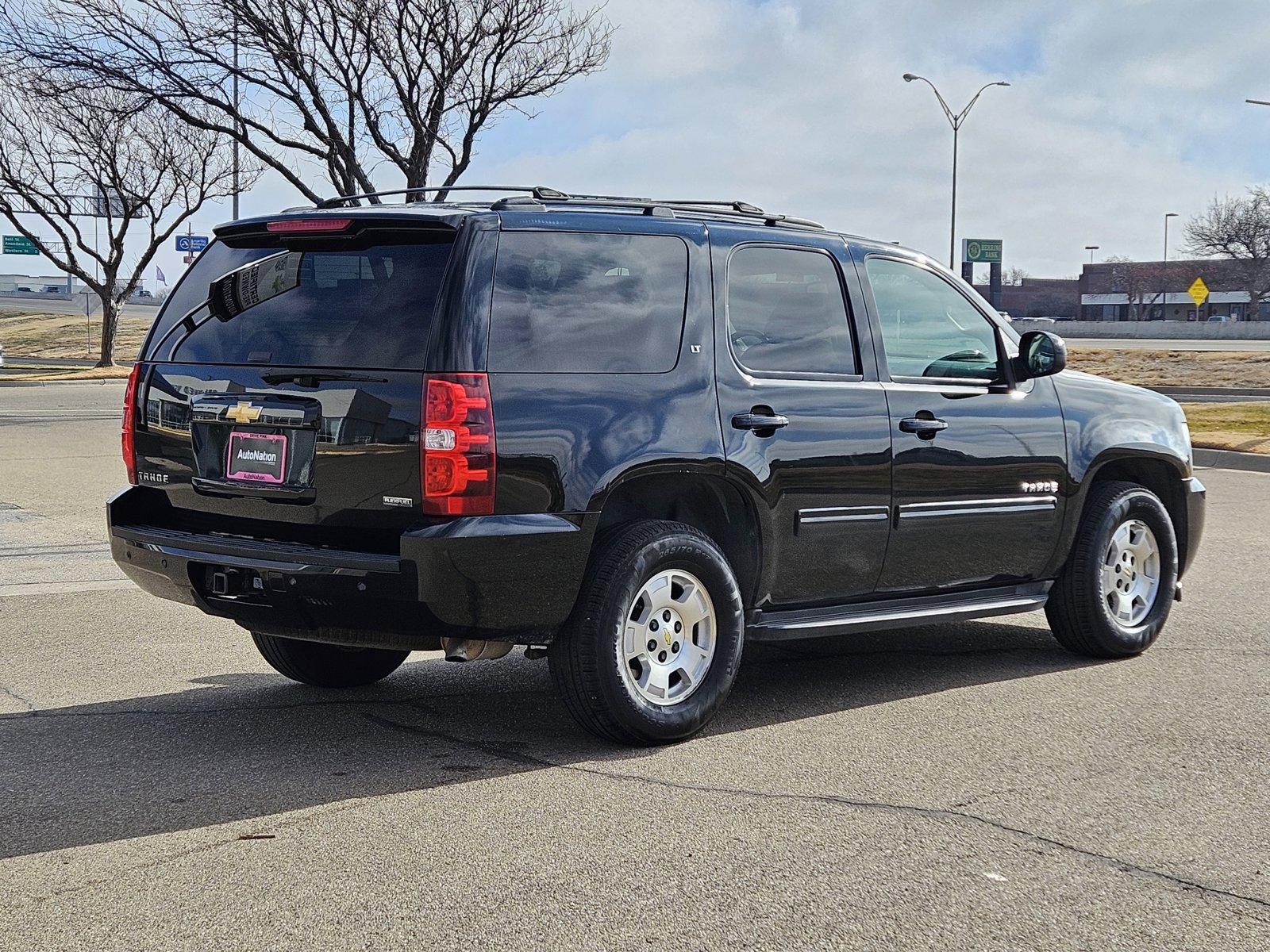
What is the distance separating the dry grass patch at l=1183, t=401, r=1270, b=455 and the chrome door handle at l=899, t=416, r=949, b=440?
12.4 meters

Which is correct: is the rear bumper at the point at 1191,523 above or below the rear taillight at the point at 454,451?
below

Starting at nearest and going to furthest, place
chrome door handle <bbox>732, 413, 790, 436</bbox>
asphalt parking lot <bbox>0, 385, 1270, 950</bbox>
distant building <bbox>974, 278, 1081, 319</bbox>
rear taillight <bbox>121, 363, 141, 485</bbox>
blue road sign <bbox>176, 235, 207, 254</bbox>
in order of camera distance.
→ asphalt parking lot <bbox>0, 385, 1270, 950</bbox>, chrome door handle <bbox>732, 413, 790, 436</bbox>, rear taillight <bbox>121, 363, 141, 485</bbox>, blue road sign <bbox>176, 235, 207, 254</bbox>, distant building <bbox>974, 278, 1081, 319</bbox>

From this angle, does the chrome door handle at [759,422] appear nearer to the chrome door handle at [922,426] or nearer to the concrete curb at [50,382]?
the chrome door handle at [922,426]

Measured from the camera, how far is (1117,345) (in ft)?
175

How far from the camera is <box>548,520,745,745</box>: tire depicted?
520cm

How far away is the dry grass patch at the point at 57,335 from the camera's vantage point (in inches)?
2736

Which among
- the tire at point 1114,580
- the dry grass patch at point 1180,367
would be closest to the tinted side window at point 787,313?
the tire at point 1114,580

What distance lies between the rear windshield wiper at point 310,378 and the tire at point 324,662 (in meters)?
1.44

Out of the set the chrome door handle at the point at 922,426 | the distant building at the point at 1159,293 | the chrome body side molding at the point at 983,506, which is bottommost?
the chrome body side molding at the point at 983,506

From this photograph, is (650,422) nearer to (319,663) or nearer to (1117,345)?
(319,663)

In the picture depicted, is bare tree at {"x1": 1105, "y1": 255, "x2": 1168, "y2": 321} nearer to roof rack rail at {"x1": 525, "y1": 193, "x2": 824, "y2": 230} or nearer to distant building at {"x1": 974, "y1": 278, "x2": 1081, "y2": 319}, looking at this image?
distant building at {"x1": 974, "y1": 278, "x2": 1081, "y2": 319}

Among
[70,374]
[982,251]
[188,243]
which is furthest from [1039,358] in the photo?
[982,251]

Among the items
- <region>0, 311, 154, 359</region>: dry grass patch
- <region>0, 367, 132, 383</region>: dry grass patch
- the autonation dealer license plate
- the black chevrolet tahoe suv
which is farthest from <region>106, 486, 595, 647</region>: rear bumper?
<region>0, 311, 154, 359</region>: dry grass patch

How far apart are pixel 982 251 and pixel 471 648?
301ft
